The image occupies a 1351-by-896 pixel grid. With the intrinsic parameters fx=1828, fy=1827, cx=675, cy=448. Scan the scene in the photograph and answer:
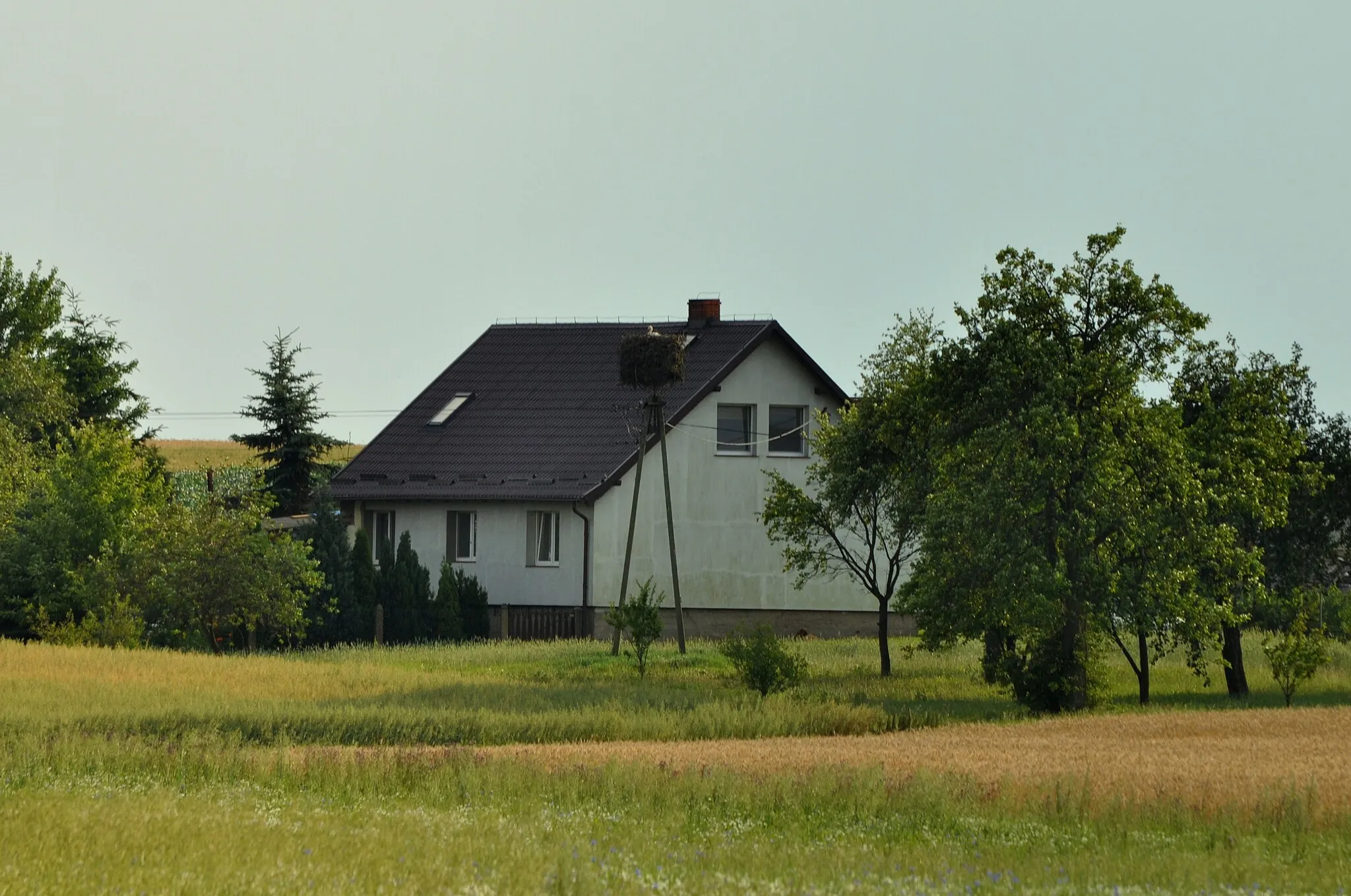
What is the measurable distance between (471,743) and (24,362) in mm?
41543

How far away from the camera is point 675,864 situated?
471 inches

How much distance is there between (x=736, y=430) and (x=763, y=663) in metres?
21.4

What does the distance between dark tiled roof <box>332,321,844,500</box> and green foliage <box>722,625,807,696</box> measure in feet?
54.8

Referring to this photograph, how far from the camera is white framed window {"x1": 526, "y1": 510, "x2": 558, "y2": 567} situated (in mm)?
48938

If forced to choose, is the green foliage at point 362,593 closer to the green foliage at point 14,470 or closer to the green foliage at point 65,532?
the green foliage at point 65,532

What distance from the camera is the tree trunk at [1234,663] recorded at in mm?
33406

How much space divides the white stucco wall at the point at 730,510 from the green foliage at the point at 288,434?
1742cm

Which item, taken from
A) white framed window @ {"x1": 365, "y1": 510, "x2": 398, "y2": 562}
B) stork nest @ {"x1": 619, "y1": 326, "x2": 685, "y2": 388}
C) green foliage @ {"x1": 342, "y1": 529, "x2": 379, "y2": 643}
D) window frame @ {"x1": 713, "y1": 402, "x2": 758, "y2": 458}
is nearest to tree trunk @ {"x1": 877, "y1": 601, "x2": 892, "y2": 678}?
stork nest @ {"x1": 619, "y1": 326, "x2": 685, "y2": 388}

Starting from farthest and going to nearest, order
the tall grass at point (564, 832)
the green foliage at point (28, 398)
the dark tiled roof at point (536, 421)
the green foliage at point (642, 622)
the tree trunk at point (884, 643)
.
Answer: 1. the green foliage at point (28, 398)
2. the dark tiled roof at point (536, 421)
3. the tree trunk at point (884, 643)
4. the green foliage at point (642, 622)
5. the tall grass at point (564, 832)

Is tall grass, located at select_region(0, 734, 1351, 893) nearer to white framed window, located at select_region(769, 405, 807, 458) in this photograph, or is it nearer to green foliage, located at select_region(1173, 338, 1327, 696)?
green foliage, located at select_region(1173, 338, 1327, 696)

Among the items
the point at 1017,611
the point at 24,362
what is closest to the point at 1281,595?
the point at 1017,611

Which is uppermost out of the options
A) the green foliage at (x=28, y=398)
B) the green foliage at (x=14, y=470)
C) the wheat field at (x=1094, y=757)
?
the green foliage at (x=28, y=398)

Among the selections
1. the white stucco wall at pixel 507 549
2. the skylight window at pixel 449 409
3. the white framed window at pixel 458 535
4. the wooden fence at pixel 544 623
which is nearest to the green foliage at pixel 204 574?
the wooden fence at pixel 544 623

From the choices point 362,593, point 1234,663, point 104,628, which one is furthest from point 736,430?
point 1234,663
